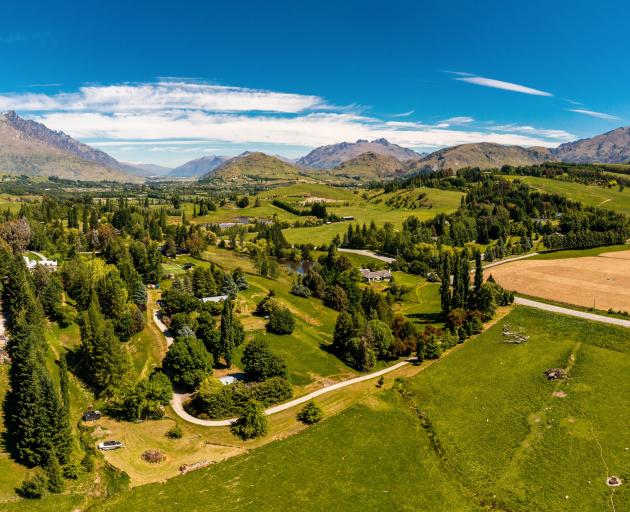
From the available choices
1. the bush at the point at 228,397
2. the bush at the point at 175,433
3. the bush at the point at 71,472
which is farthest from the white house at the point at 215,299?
the bush at the point at 71,472

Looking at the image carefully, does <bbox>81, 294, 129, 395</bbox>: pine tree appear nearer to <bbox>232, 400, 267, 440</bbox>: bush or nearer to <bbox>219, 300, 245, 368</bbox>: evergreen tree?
<bbox>219, 300, 245, 368</bbox>: evergreen tree

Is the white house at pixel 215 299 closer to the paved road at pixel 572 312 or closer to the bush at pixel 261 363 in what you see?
the bush at pixel 261 363

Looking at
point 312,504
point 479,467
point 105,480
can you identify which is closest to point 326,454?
point 312,504

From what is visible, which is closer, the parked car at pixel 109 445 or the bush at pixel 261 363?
the parked car at pixel 109 445

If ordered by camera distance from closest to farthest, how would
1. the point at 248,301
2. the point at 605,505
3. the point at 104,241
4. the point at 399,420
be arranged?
the point at 605,505, the point at 399,420, the point at 248,301, the point at 104,241

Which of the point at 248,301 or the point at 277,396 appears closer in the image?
the point at 277,396

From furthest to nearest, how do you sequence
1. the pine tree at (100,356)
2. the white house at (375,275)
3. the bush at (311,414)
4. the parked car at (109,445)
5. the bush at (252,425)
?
the white house at (375,275), the pine tree at (100,356), the bush at (311,414), the bush at (252,425), the parked car at (109,445)

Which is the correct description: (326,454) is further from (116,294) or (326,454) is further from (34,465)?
(116,294)

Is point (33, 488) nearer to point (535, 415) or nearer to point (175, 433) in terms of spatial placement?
point (175, 433)
